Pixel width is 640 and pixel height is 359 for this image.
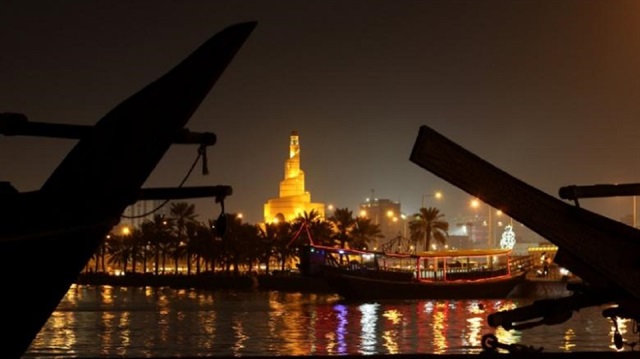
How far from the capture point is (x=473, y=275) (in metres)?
76.8

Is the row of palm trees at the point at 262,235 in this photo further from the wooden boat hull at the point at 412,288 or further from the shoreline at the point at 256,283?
the wooden boat hull at the point at 412,288

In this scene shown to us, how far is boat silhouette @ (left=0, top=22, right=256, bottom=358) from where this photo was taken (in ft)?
21.8

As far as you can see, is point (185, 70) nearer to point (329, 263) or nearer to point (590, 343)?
point (590, 343)

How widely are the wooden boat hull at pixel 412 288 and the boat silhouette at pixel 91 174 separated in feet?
204

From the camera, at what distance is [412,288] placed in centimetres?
7062

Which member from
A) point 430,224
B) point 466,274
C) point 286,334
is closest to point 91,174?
point 286,334

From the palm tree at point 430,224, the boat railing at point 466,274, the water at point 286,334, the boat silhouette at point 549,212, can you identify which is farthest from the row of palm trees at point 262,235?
the boat silhouette at point 549,212

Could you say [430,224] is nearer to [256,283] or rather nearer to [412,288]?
[256,283]

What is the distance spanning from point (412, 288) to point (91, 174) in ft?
213

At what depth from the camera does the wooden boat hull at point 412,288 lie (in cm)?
6906

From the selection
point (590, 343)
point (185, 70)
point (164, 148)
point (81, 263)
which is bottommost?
point (590, 343)

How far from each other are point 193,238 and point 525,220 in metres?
119

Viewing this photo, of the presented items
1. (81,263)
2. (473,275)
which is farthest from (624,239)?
(473,275)

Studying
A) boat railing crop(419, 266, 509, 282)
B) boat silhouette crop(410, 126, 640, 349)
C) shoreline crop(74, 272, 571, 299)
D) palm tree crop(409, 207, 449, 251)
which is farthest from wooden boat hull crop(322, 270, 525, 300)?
boat silhouette crop(410, 126, 640, 349)
